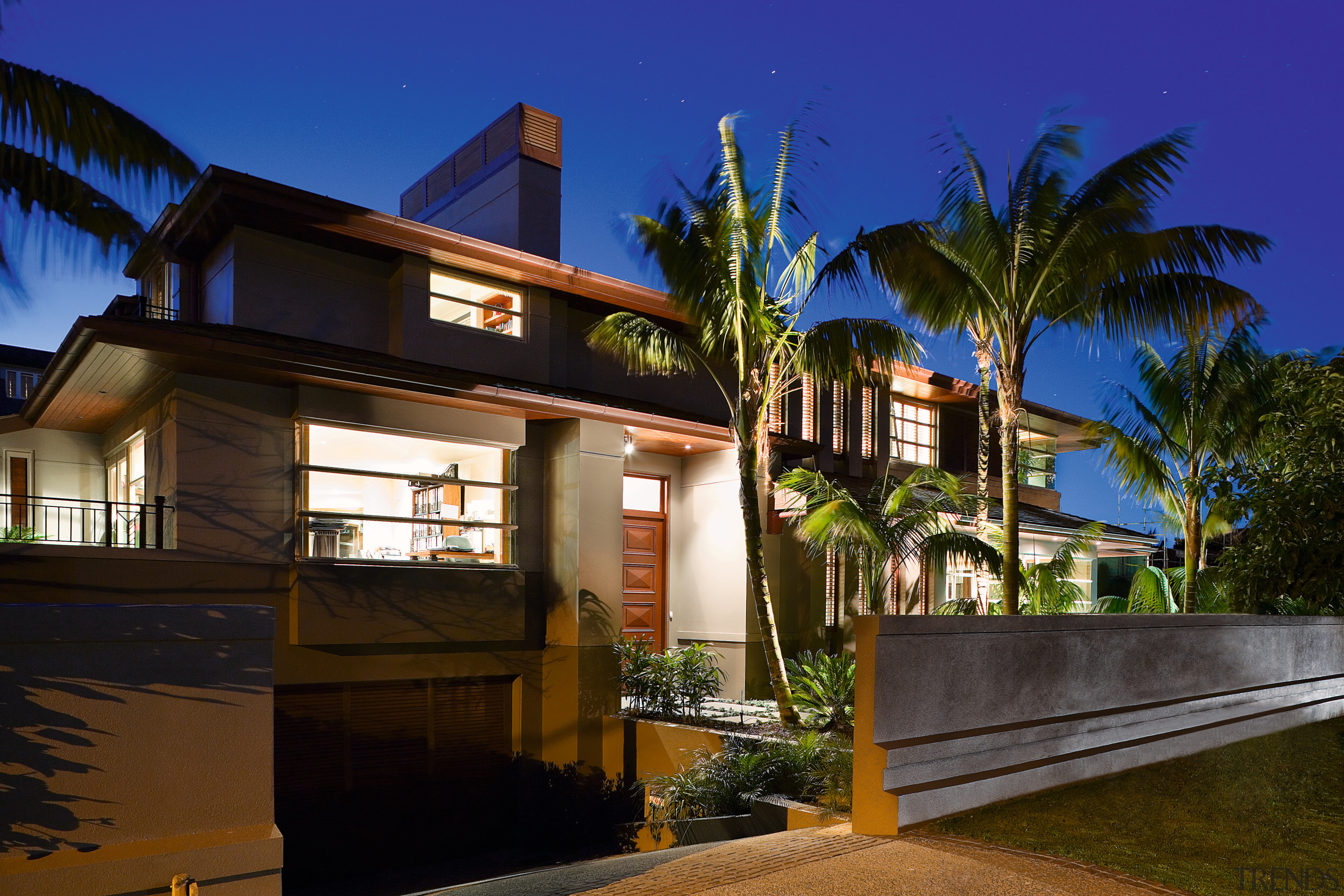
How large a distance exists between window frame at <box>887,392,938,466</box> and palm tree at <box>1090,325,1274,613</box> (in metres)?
5.46

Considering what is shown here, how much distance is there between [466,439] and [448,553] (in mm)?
1651

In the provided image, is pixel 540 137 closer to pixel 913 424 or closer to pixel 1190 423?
pixel 913 424

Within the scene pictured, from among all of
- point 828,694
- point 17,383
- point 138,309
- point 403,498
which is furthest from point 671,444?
point 17,383

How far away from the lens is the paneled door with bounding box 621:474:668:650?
16.1 metres

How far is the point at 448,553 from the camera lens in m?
13.4

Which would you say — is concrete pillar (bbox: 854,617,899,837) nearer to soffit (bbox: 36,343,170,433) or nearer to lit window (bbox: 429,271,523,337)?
soffit (bbox: 36,343,170,433)

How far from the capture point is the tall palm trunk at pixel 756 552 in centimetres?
1173

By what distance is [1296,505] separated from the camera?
12.9 metres

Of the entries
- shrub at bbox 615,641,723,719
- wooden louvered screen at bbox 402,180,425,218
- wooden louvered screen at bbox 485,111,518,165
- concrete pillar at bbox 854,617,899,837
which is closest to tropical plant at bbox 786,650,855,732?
shrub at bbox 615,641,723,719

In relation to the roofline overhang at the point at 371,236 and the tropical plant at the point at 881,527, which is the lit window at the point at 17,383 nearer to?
the roofline overhang at the point at 371,236

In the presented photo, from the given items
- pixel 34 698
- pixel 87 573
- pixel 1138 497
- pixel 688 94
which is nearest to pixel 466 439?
pixel 87 573

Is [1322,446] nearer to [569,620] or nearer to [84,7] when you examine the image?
[569,620]

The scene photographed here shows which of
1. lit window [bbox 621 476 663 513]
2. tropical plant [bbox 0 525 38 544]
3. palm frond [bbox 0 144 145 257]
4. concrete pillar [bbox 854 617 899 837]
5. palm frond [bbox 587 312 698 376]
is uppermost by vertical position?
palm frond [bbox 0 144 145 257]

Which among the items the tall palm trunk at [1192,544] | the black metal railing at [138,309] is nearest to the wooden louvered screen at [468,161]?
the black metal railing at [138,309]
